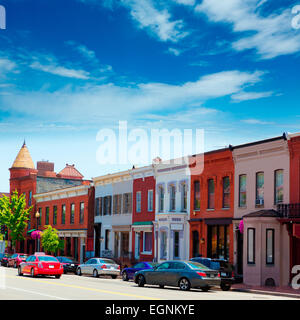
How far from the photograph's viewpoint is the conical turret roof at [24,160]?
78875mm

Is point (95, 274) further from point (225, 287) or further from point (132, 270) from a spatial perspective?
point (225, 287)

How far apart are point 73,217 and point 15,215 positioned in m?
13.8

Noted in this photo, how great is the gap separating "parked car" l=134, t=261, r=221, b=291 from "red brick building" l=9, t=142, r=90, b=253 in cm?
4514

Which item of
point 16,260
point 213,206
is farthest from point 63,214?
point 213,206

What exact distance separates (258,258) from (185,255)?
9381mm

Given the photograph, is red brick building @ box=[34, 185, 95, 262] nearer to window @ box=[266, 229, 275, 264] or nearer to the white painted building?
the white painted building

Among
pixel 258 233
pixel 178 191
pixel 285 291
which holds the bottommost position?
pixel 285 291

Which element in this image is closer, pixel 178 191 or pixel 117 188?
pixel 178 191

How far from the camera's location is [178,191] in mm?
43188

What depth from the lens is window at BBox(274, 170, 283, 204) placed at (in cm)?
3369

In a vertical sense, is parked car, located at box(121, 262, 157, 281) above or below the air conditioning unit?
below

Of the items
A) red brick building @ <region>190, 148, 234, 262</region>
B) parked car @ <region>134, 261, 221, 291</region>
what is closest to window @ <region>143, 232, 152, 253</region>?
red brick building @ <region>190, 148, 234, 262</region>
